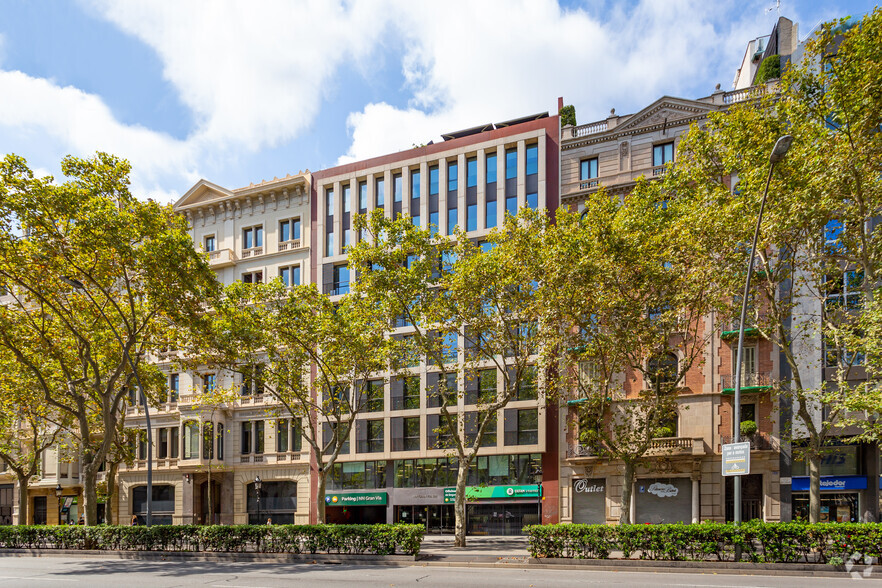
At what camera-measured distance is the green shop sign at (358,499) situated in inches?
1668

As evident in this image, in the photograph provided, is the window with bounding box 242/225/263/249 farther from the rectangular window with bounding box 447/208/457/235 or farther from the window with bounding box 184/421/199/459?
the rectangular window with bounding box 447/208/457/235

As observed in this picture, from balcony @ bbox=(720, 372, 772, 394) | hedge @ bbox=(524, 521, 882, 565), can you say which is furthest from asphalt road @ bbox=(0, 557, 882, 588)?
balcony @ bbox=(720, 372, 772, 394)

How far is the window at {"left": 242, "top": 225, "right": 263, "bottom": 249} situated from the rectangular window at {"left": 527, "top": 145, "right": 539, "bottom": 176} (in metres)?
19.7

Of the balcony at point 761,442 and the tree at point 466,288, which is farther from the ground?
the tree at point 466,288

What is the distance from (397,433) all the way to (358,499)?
476 centimetres

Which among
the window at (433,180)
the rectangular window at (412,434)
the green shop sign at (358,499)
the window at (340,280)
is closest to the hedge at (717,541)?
the rectangular window at (412,434)

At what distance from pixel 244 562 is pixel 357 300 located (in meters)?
10.9

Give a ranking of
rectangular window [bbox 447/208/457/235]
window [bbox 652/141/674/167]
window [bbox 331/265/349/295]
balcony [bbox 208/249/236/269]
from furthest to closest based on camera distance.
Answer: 1. balcony [bbox 208/249/236/269]
2. window [bbox 331/265/349/295]
3. rectangular window [bbox 447/208/457/235]
4. window [bbox 652/141/674/167]

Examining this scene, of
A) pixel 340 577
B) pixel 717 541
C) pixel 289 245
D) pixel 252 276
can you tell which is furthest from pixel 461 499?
pixel 252 276

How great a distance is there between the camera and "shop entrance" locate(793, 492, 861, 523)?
30703mm

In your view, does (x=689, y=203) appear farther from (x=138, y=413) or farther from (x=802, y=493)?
(x=138, y=413)

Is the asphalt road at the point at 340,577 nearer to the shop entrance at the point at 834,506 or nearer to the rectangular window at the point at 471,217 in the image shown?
the shop entrance at the point at 834,506

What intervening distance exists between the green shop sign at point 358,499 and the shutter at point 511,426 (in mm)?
8737

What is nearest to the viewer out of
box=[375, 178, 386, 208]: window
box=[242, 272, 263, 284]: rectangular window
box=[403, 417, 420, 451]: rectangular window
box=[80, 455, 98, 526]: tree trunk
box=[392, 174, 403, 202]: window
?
box=[80, 455, 98, 526]: tree trunk
